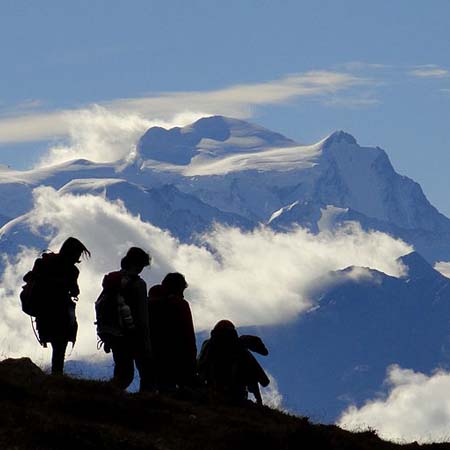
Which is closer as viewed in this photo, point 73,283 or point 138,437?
point 138,437

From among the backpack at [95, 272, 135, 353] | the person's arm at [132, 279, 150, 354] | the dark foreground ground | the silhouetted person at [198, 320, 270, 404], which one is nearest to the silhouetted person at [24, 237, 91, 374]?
the backpack at [95, 272, 135, 353]

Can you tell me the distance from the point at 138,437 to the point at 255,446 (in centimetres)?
165

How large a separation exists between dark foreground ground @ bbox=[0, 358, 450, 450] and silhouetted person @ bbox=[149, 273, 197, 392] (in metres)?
0.84

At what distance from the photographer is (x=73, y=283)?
22359 millimetres

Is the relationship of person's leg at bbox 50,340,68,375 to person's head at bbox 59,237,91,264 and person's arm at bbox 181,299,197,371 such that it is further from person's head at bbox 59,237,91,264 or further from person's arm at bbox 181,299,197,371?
person's arm at bbox 181,299,197,371

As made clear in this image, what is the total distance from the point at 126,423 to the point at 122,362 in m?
2.71

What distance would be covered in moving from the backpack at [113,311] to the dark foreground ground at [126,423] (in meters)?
0.98

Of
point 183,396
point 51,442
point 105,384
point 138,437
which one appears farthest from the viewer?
point 183,396

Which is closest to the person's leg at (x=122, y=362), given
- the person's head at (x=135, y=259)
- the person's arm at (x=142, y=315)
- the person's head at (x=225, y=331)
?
the person's arm at (x=142, y=315)

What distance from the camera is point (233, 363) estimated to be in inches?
946

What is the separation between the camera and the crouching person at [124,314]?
71.8ft

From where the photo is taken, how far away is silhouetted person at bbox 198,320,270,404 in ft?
78.5

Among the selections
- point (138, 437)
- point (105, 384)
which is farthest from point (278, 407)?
point (138, 437)

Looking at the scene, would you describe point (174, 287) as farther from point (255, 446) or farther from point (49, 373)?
point (255, 446)
